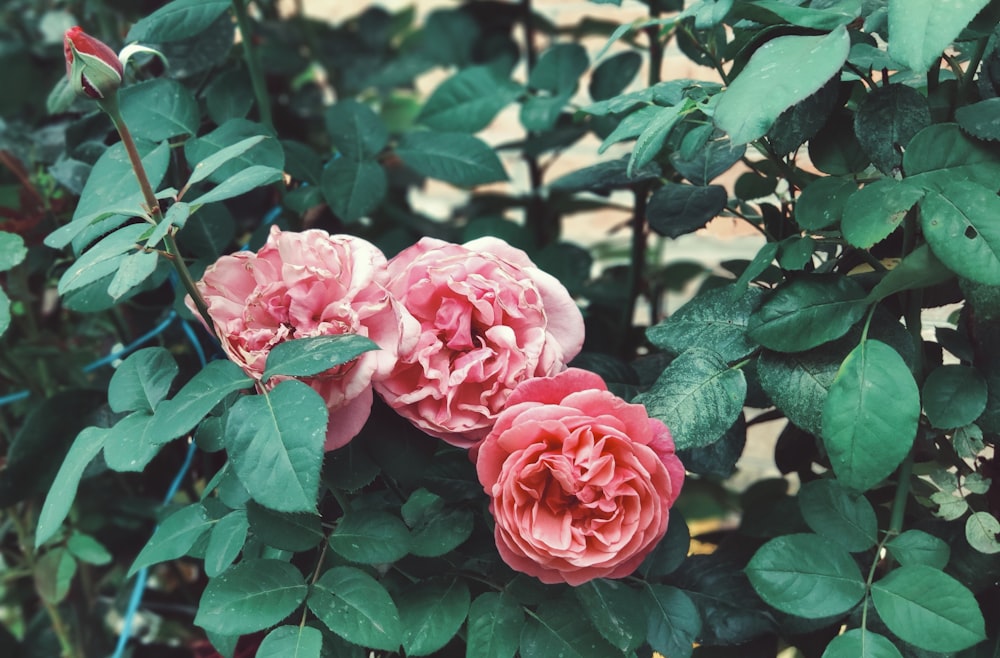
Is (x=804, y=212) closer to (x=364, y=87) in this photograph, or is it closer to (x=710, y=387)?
(x=710, y=387)

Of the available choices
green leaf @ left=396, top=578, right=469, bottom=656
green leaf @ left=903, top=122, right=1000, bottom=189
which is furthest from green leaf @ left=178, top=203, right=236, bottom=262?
green leaf @ left=903, top=122, right=1000, bottom=189

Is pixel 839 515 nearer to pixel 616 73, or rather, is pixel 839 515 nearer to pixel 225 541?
pixel 225 541

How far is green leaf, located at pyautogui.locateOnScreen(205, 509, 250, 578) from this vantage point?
1.95 feet

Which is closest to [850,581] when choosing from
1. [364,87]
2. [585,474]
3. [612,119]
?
[585,474]

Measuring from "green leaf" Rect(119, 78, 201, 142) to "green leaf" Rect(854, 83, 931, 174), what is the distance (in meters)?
0.54

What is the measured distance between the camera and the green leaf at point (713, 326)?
607 mm

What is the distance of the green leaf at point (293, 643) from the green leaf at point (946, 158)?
0.46 meters

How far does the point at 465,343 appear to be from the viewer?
1.87ft

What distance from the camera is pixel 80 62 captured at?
1.64 ft

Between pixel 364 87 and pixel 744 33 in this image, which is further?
pixel 364 87

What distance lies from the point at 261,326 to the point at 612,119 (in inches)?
19.9

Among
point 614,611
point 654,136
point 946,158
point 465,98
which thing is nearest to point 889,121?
point 946,158

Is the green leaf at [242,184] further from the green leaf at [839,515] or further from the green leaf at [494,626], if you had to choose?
the green leaf at [839,515]

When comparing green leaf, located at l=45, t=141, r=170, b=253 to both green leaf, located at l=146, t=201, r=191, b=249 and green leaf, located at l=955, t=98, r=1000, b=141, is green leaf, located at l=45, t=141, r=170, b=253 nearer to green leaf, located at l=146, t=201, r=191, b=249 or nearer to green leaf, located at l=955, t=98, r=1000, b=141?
green leaf, located at l=146, t=201, r=191, b=249
